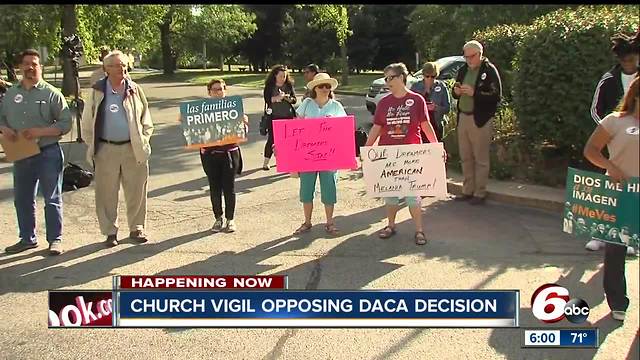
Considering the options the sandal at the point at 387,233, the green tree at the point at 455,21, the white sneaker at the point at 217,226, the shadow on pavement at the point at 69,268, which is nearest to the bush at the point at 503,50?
the sandal at the point at 387,233

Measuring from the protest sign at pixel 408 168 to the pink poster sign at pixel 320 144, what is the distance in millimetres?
430

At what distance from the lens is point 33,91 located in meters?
5.93

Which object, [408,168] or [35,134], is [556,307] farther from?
[35,134]

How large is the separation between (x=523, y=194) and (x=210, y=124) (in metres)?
3.77

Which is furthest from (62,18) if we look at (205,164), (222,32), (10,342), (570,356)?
(222,32)

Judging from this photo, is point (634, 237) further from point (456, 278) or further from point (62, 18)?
point (62, 18)

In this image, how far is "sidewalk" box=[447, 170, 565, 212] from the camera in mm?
7294

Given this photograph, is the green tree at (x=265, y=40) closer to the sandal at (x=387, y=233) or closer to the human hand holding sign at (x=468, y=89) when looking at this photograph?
the human hand holding sign at (x=468, y=89)

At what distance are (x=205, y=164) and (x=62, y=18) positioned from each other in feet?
65.4

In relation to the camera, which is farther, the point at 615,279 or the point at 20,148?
the point at 20,148

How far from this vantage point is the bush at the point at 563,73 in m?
7.58

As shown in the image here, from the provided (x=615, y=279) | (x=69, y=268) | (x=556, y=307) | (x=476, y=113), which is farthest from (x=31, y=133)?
(x=615, y=279)

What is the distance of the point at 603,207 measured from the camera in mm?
3777

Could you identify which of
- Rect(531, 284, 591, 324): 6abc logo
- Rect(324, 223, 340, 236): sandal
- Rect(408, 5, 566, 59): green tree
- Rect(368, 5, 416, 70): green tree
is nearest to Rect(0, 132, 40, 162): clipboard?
Rect(324, 223, 340, 236): sandal
